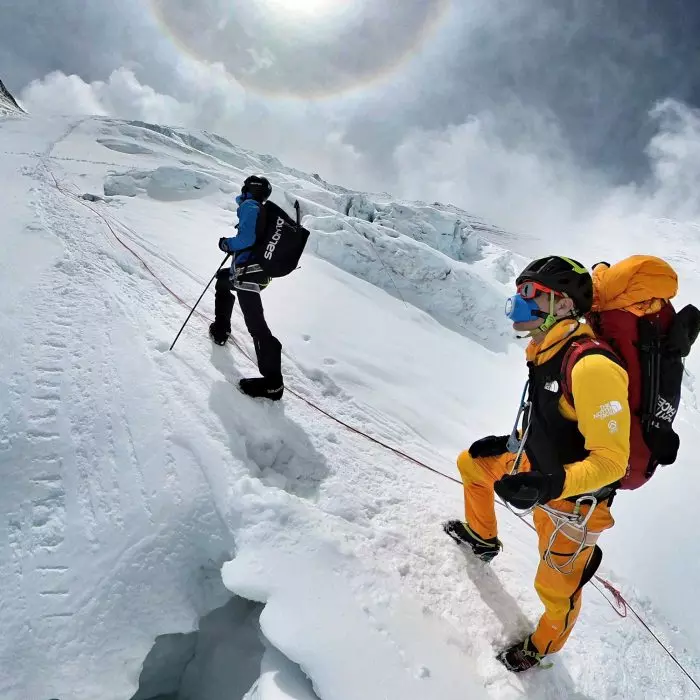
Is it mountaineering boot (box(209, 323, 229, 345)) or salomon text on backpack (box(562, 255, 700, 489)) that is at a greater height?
salomon text on backpack (box(562, 255, 700, 489))

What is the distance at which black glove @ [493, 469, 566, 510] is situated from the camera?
173cm

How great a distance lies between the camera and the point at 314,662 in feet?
6.16

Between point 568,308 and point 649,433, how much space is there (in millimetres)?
721

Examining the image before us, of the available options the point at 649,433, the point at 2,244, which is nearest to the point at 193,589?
the point at 649,433

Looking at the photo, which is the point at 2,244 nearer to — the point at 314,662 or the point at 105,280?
the point at 105,280

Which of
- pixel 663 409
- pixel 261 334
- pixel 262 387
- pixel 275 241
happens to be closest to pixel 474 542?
pixel 663 409

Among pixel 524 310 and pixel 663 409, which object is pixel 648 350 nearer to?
pixel 663 409

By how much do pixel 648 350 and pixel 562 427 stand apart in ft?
1.78

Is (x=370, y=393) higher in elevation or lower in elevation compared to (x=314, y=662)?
higher

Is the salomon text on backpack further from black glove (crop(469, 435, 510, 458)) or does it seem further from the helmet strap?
black glove (crop(469, 435, 510, 458))

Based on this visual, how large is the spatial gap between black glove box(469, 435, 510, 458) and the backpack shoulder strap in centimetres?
84

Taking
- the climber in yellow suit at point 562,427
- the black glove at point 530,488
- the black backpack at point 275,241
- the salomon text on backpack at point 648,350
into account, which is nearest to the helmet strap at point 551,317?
the climber in yellow suit at point 562,427

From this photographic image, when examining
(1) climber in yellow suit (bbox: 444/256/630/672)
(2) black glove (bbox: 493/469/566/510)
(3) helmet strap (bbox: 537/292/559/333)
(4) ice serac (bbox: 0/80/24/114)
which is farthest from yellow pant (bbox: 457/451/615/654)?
Result: (4) ice serac (bbox: 0/80/24/114)

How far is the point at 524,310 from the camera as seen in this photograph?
2357mm
